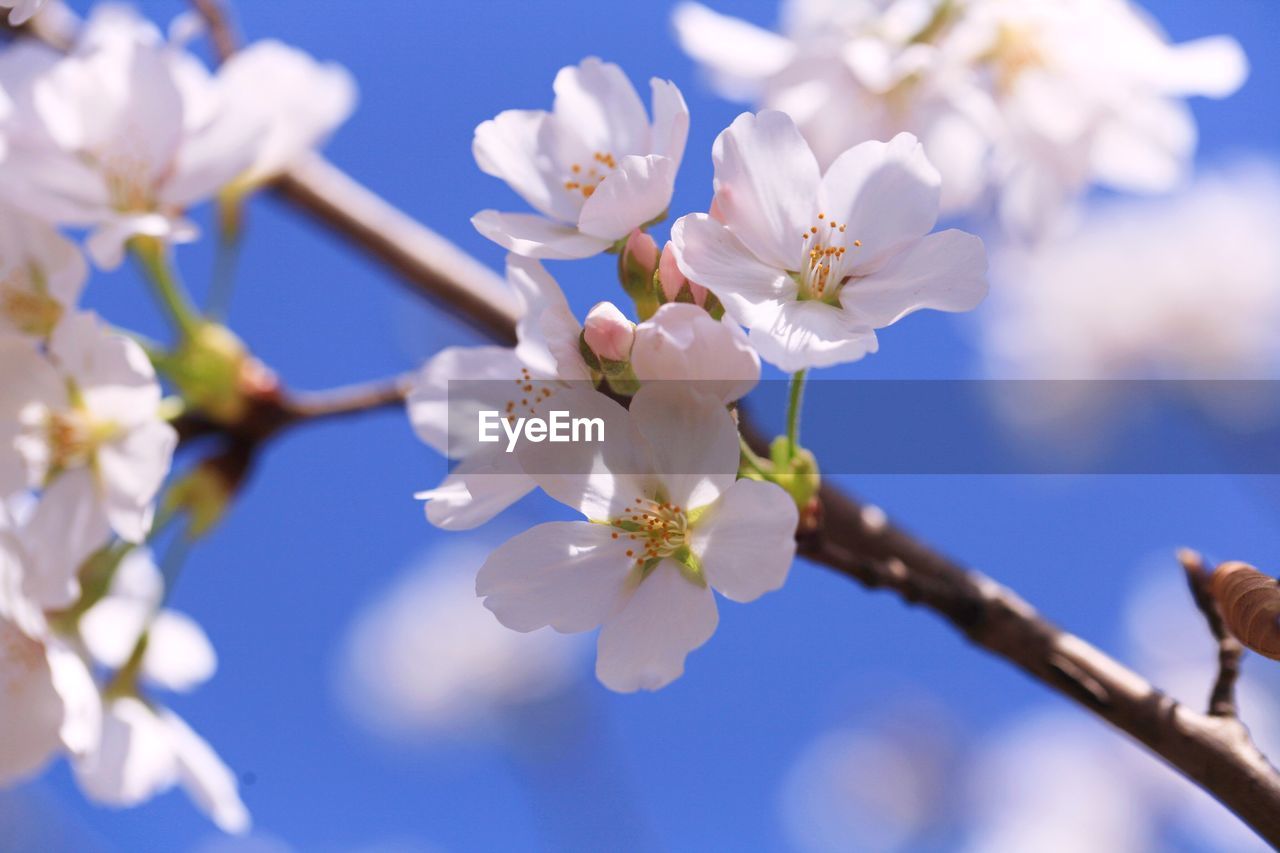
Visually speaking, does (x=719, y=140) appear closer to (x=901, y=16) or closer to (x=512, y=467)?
(x=512, y=467)

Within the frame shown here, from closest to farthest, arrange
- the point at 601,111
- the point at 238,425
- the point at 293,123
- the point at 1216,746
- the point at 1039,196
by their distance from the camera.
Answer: the point at 1216,746 → the point at 601,111 → the point at 293,123 → the point at 238,425 → the point at 1039,196

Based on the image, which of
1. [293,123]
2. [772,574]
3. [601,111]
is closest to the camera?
[772,574]

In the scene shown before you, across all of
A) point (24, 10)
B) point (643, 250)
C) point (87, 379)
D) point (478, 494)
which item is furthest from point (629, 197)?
point (87, 379)

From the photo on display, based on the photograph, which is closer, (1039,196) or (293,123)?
(293,123)

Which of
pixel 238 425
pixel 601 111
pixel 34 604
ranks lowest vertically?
pixel 34 604

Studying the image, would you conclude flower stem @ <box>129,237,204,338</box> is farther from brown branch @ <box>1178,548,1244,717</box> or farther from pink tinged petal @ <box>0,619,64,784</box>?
brown branch @ <box>1178,548,1244,717</box>

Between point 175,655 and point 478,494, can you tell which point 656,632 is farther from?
point 175,655

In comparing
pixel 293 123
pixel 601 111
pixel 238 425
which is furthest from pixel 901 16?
pixel 238 425
